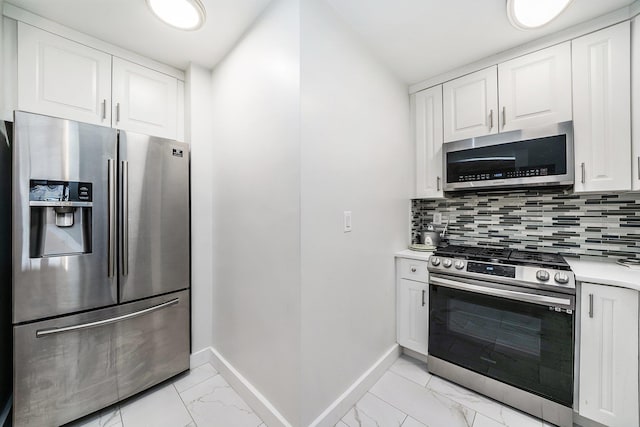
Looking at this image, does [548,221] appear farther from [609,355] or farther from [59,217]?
[59,217]

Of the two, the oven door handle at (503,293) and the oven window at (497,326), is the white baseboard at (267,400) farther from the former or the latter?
the oven door handle at (503,293)

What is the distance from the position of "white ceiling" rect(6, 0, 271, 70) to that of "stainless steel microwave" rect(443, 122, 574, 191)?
1.77 meters

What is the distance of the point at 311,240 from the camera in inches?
52.4

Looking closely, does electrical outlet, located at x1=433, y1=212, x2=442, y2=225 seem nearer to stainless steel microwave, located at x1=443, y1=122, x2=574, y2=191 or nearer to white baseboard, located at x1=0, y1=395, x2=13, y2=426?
stainless steel microwave, located at x1=443, y1=122, x2=574, y2=191

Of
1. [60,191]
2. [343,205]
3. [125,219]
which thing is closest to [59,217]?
[60,191]

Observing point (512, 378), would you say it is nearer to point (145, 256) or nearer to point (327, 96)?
point (327, 96)

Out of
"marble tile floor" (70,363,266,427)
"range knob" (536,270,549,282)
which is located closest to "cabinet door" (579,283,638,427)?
"range knob" (536,270,549,282)

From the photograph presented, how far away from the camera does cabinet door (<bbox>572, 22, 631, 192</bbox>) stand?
148 cm

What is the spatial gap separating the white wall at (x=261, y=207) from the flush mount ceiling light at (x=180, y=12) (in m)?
0.30

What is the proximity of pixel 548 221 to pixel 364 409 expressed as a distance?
1.95m

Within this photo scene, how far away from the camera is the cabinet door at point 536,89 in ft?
5.40

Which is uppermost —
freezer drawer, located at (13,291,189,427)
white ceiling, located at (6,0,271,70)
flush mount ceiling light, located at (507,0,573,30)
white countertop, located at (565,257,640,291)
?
white ceiling, located at (6,0,271,70)

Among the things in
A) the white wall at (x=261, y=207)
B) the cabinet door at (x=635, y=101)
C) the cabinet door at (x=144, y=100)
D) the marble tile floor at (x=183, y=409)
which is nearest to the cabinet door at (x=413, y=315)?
the white wall at (x=261, y=207)

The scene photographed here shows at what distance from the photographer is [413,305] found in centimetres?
202
